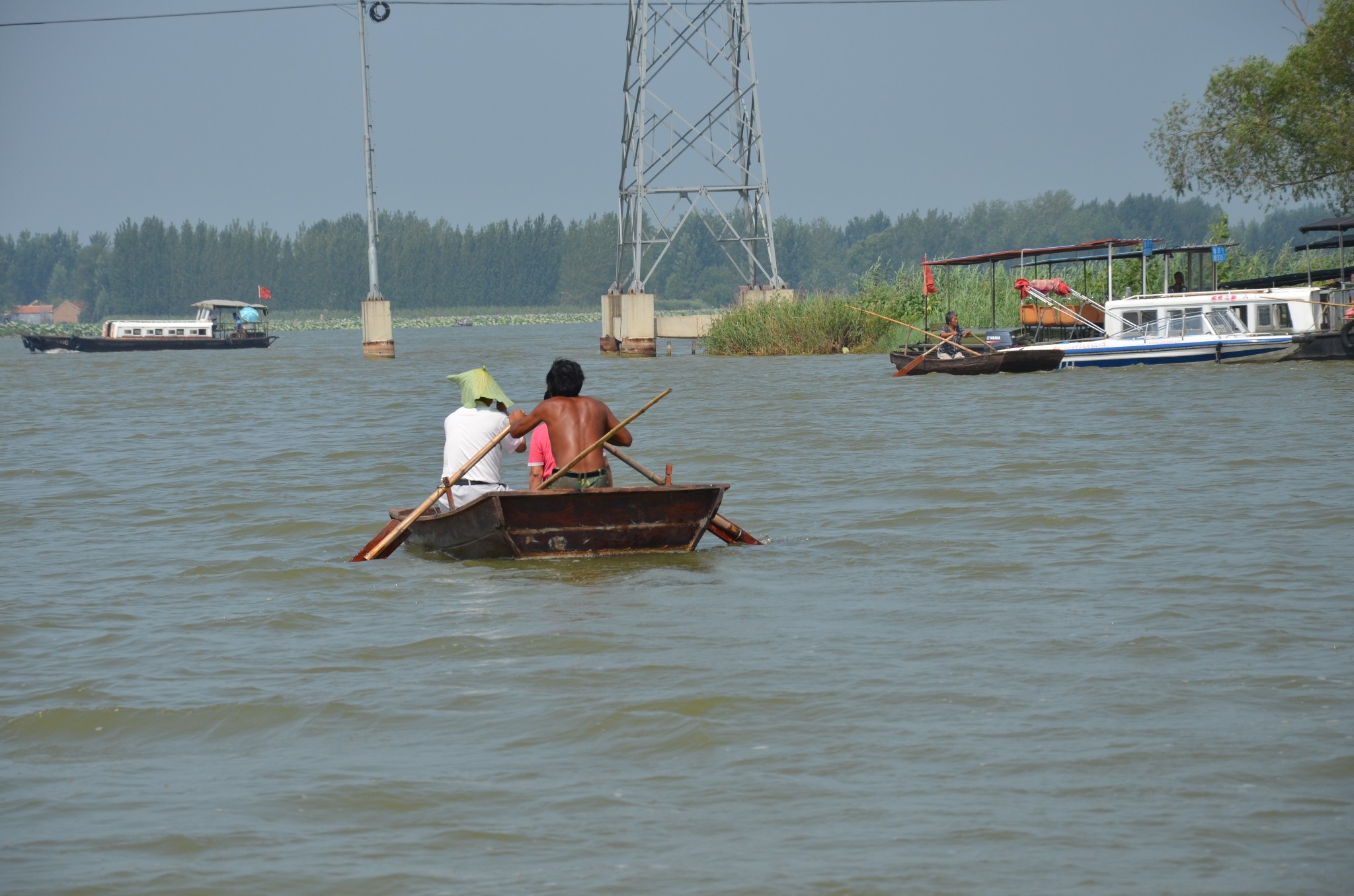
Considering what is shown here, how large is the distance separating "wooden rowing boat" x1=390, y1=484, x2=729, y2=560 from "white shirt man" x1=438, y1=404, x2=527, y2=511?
42cm

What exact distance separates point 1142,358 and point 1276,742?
28267 millimetres

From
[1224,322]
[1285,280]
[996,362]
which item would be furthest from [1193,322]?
[1285,280]

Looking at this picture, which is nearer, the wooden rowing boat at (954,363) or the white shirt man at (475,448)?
the white shirt man at (475,448)

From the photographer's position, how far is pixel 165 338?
2810 inches

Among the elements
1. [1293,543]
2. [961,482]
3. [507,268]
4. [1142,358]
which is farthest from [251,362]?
[507,268]

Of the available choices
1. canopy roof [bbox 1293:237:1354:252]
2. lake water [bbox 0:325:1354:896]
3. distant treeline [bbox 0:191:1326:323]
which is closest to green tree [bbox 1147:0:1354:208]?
canopy roof [bbox 1293:237:1354:252]

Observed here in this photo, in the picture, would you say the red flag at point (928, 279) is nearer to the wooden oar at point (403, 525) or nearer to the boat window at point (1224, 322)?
the boat window at point (1224, 322)

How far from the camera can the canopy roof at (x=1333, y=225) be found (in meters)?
33.2

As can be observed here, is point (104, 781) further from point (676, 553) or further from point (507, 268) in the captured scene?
point (507, 268)

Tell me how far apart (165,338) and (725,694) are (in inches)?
2706

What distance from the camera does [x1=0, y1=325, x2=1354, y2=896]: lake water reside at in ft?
17.7

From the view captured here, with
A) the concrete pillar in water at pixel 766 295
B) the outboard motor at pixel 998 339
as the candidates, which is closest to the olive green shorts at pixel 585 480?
the outboard motor at pixel 998 339

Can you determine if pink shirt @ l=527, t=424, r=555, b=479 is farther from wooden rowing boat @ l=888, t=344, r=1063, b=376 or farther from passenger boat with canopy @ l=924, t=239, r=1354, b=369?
wooden rowing boat @ l=888, t=344, r=1063, b=376

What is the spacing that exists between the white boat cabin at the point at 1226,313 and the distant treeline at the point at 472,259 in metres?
124
